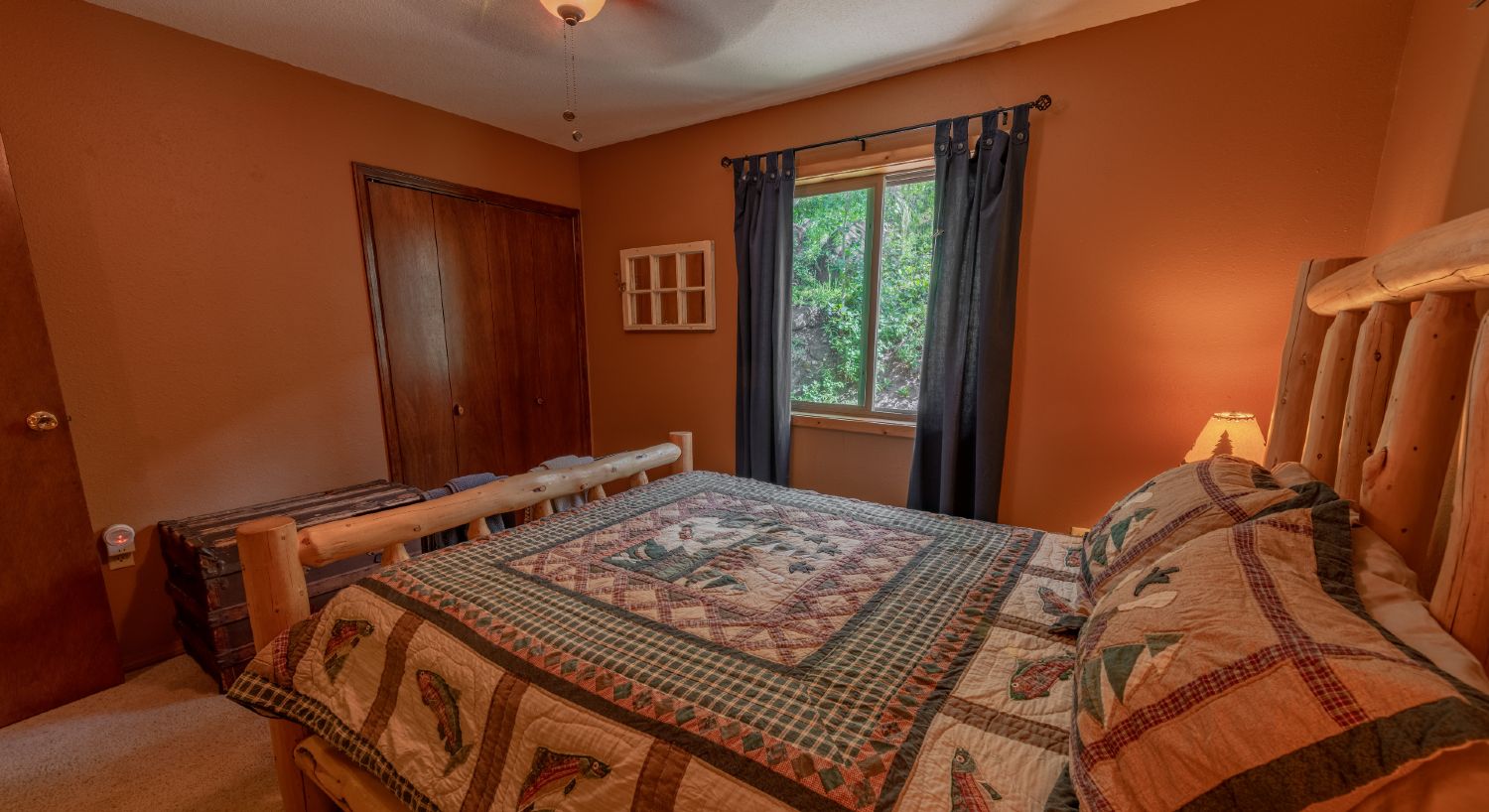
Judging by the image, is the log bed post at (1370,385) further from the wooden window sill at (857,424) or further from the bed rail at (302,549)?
the bed rail at (302,549)

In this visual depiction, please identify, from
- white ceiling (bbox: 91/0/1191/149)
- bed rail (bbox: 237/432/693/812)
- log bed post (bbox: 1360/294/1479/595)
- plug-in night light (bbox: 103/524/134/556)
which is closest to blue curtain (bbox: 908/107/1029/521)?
white ceiling (bbox: 91/0/1191/149)

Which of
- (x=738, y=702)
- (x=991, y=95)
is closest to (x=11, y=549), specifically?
(x=738, y=702)

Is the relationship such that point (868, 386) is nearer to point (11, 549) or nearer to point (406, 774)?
point (406, 774)

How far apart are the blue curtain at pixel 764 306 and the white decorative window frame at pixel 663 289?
26 centimetres

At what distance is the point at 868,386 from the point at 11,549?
3390mm

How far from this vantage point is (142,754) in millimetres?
1723

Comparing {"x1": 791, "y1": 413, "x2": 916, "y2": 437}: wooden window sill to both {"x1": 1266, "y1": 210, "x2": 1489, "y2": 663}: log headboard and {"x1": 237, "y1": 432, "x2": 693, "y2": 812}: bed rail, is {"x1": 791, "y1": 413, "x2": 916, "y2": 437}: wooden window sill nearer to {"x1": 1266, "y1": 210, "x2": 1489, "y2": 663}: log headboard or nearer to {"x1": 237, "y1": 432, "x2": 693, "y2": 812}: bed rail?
{"x1": 1266, "y1": 210, "x2": 1489, "y2": 663}: log headboard

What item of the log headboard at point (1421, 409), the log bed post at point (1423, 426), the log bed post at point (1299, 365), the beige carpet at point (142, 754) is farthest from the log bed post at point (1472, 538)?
the beige carpet at point (142, 754)

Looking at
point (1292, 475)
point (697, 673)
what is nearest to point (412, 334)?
point (697, 673)

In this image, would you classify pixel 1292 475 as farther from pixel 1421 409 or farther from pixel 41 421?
pixel 41 421

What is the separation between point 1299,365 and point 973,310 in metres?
1.15

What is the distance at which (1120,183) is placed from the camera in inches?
→ 85.7

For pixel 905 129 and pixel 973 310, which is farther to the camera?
pixel 905 129

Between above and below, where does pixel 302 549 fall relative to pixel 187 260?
below
